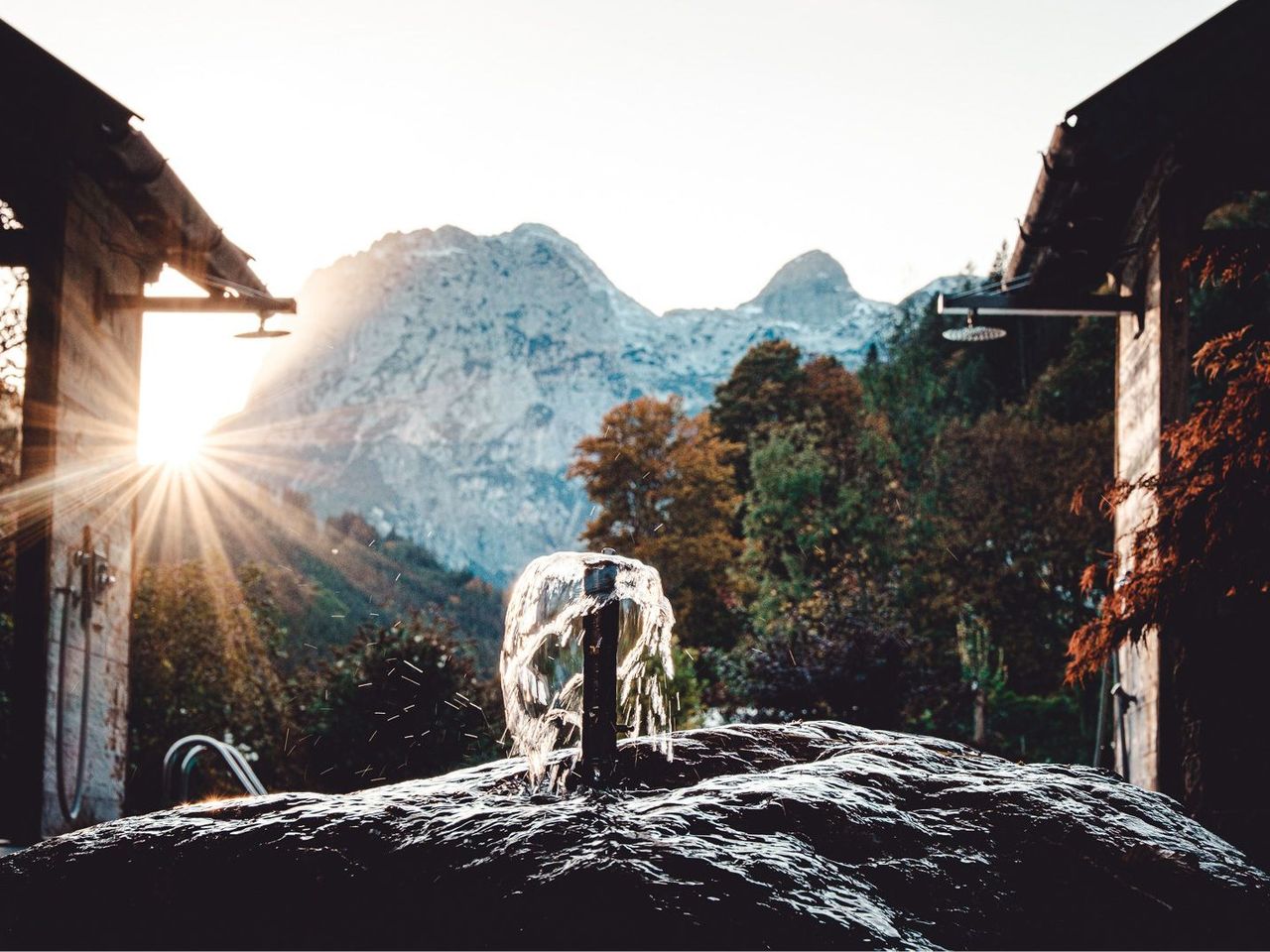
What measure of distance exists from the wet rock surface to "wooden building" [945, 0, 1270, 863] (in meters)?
4.36

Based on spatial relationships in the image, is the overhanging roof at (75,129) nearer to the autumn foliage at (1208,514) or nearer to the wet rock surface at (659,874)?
the wet rock surface at (659,874)

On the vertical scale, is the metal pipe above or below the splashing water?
below

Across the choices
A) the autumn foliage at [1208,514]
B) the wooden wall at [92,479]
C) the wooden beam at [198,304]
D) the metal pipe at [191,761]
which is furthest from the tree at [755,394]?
the metal pipe at [191,761]

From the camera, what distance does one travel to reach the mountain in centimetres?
12306

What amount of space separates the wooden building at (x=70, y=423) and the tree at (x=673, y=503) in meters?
19.5

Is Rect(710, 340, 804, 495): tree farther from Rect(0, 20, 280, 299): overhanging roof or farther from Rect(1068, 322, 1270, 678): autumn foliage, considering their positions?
Rect(1068, 322, 1270, 678): autumn foliage

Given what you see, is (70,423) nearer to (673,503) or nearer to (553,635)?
(553,635)

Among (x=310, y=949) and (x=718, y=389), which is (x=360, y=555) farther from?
(x=310, y=949)

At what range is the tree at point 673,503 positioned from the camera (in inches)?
1117

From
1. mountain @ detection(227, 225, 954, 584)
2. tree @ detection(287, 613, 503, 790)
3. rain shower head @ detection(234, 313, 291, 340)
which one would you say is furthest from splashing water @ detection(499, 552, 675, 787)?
mountain @ detection(227, 225, 954, 584)

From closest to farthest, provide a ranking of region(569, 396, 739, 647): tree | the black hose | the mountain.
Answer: the black hose < region(569, 396, 739, 647): tree < the mountain

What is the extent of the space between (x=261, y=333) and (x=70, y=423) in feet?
4.86

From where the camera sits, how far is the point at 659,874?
243 centimetres

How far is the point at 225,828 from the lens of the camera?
2842 mm
